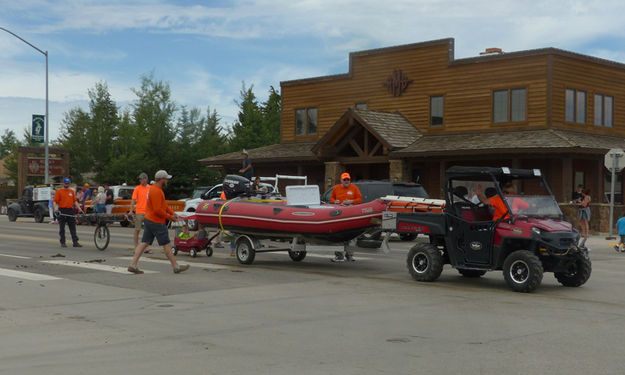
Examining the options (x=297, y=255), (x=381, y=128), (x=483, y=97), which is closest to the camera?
(x=297, y=255)

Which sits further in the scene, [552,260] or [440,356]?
[552,260]

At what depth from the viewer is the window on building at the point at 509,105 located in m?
31.0

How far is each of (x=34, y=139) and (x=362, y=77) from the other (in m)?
20.3

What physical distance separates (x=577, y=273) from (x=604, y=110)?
886 inches

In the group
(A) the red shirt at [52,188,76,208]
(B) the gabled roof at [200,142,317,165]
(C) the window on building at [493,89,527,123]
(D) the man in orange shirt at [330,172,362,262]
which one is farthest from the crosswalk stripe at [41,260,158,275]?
(B) the gabled roof at [200,142,317,165]

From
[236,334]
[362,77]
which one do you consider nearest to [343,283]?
[236,334]

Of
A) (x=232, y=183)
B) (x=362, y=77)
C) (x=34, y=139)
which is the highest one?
(x=362, y=77)

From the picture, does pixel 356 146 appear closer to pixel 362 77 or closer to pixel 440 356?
pixel 362 77

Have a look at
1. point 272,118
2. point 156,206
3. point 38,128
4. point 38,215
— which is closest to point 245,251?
point 156,206

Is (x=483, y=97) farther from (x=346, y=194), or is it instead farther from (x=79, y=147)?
(x=79, y=147)

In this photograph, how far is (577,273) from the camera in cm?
1254

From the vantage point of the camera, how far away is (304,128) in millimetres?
40062

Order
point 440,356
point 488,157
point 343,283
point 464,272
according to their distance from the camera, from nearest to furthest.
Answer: point 440,356 → point 343,283 → point 464,272 → point 488,157

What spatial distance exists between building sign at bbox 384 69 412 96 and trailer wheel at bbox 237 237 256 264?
20.7 m
